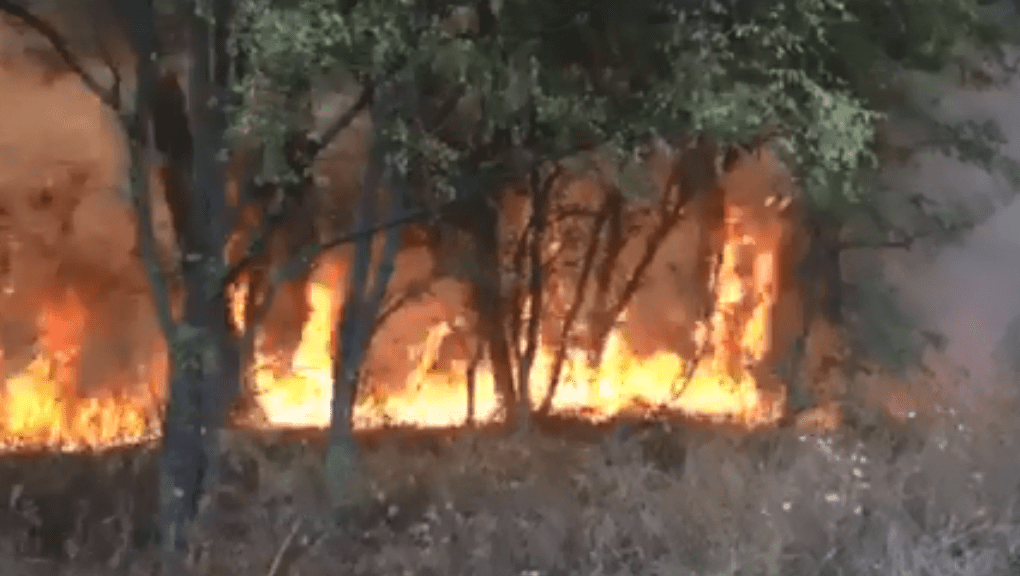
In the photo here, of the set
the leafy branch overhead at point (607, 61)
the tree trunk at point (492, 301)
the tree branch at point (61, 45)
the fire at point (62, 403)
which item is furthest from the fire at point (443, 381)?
the leafy branch overhead at point (607, 61)

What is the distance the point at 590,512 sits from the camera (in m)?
8.92

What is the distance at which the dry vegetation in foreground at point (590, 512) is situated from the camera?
8.16 metres

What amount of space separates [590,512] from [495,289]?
367cm

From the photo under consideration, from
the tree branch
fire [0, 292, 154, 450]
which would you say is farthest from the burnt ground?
the tree branch

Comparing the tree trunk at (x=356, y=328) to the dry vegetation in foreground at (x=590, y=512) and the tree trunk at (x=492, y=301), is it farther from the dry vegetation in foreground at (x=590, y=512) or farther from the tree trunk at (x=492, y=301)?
the tree trunk at (x=492, y=301)

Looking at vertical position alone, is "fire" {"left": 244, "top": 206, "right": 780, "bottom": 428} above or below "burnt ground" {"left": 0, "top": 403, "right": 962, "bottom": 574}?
above

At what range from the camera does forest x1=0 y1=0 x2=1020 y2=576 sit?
8.11m

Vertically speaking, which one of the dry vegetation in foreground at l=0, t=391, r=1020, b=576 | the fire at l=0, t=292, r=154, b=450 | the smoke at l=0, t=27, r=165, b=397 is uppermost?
the smoke at l=0, t=27, r=165, b=397

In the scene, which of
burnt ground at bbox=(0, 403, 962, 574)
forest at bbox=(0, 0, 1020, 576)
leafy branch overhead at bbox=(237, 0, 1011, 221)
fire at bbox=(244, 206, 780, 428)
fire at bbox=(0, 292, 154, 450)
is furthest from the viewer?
fire at bbox=(244, 206, 780, 428)

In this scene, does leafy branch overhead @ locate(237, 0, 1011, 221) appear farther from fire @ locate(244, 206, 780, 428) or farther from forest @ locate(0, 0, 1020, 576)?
fire @ locate(244, 206, 780, 428)

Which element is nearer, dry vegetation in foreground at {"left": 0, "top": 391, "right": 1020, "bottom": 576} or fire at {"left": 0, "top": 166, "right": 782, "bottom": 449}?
dry vegetation in foreground at {"left": 0, "top": 391, "right": 1020, "bottom": 576}

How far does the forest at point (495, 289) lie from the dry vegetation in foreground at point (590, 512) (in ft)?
0.10

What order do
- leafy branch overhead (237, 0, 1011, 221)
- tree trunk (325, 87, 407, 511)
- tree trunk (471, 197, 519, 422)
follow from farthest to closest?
tree trunk (471, 197, 519, 422) < tree trunk (325, 87, 407, 511) < leafy branch overhead (237, 0, 1011, 221)

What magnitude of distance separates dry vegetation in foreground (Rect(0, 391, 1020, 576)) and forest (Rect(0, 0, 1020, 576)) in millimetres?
32
